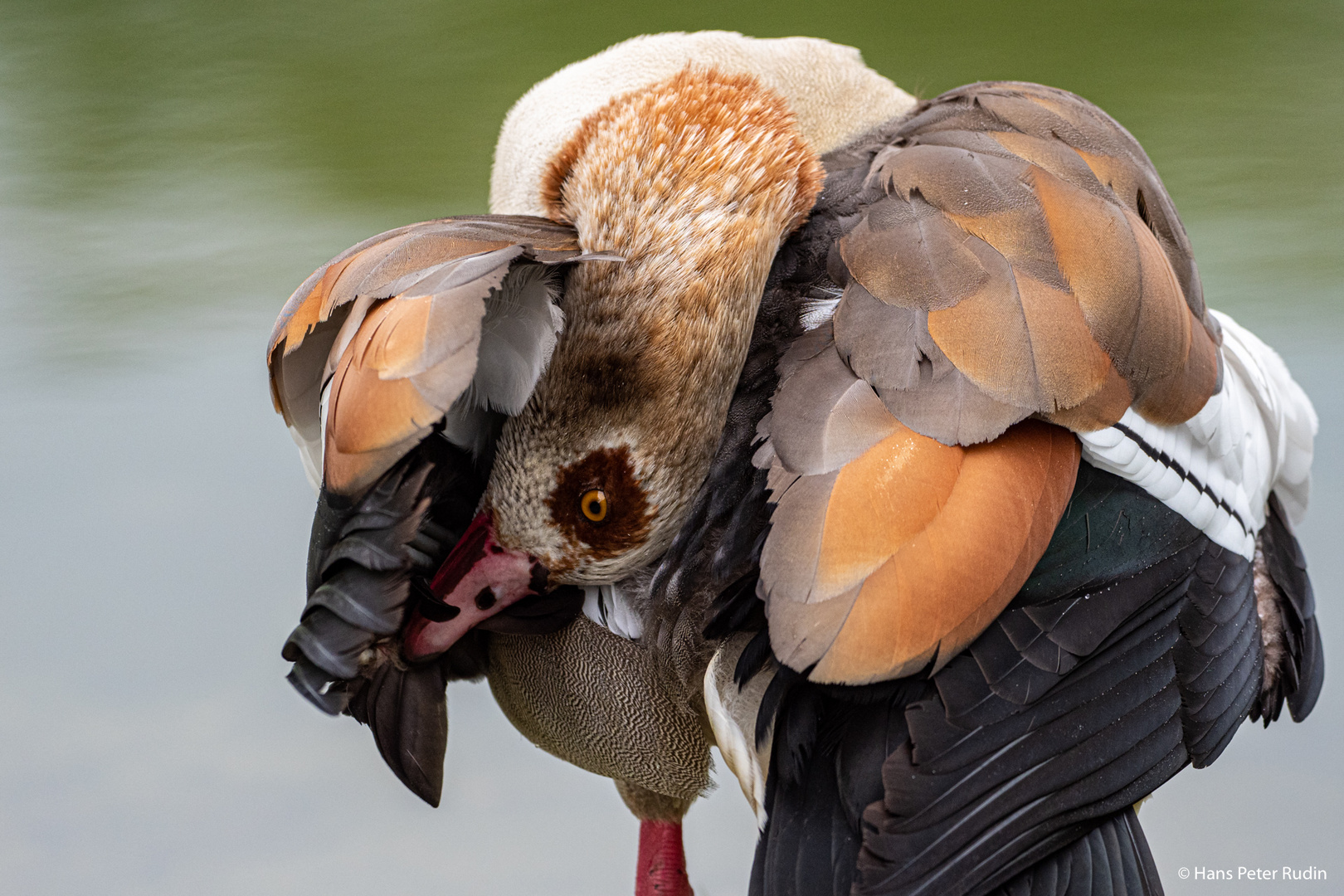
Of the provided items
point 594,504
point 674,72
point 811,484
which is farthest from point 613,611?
point 674,72

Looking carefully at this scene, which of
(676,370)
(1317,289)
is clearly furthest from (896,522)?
(1317,289)

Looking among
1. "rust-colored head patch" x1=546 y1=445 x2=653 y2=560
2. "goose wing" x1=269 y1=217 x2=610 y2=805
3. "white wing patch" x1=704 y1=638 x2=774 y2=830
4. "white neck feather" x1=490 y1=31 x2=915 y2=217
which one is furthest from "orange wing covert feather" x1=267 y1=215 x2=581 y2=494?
"white neck feather" x1=490 y1=31 x2=915 y2=217

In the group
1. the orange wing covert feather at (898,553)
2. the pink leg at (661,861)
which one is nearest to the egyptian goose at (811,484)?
the orange wing covert feather at (898,553)

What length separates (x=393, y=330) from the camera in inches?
27.5

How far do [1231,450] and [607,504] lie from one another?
441 millimetres

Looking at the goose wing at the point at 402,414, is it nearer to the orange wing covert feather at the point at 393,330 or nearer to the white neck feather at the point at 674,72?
the orange wing covert feather at the point at 393,330

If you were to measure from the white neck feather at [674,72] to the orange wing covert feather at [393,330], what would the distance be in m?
0.32

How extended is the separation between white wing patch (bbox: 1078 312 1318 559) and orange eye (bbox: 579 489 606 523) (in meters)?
0.27

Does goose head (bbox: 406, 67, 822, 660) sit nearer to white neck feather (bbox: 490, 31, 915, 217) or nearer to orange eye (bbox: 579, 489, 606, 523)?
orange eye (bbox: 579, 489, 606, 523)

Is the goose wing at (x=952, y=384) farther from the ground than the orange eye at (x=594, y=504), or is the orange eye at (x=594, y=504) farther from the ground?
the goose wing at (x=952, y=384)

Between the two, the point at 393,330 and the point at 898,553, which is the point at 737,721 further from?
the point at 393,330

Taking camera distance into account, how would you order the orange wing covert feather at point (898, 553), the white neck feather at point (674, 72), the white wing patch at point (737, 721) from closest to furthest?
the orange wing covert feather at point (898, 553), the white wing patch at point (737, 721), the white neck feather at point (674, 72)

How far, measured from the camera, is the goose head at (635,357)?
2.46 ft

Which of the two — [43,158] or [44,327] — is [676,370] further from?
[43,158]
